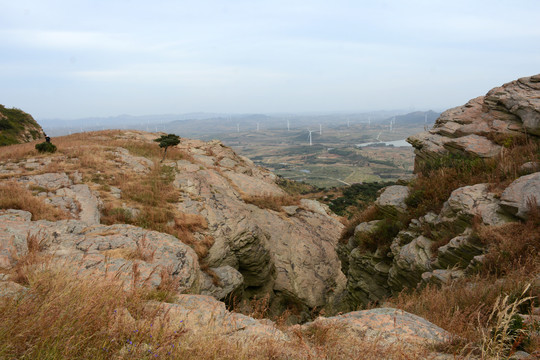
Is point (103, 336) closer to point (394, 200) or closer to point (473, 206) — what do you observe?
point (473, 206)

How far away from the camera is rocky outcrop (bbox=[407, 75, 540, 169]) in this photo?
10.6 m

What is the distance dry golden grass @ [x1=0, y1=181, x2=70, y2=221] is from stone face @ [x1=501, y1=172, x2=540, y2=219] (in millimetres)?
14131

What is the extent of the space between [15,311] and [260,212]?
1618cm

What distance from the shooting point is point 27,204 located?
956 cm

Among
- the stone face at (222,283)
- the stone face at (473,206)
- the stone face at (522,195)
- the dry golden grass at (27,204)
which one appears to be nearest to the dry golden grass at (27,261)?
the dry golden grass at (27,204)

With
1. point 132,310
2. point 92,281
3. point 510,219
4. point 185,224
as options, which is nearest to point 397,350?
point 132,310

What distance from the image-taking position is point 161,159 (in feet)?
68.1

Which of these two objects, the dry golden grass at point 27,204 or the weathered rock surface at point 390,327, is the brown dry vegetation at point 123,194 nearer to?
the dry golden grass at point 27,204

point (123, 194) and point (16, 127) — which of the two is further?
point (16, 127)

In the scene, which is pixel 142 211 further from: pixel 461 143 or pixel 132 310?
pixel 461 143

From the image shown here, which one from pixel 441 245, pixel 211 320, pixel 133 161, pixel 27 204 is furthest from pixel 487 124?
pixel 133 161

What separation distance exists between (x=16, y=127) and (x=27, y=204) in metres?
41.9

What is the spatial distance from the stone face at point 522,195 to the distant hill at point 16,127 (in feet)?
151

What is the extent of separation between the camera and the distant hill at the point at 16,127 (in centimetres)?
3569
